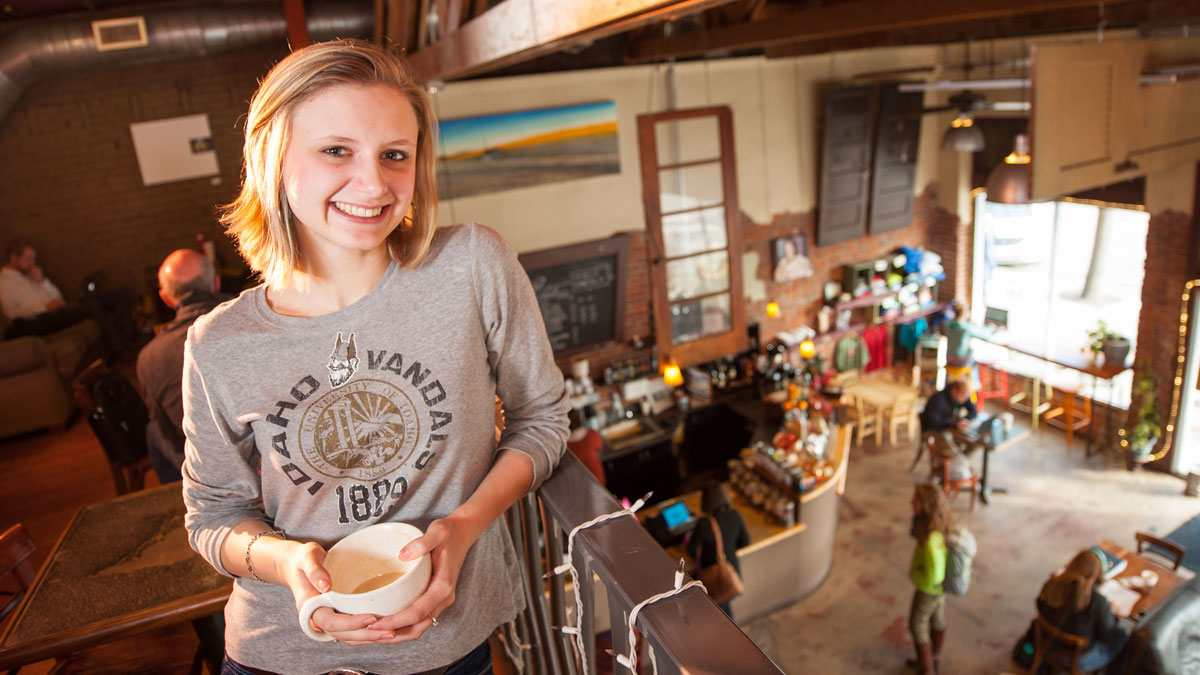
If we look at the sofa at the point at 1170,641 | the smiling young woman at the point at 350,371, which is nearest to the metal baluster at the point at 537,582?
the smiling young woman at the point at 350,371

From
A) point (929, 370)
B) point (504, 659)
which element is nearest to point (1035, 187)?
point (504, 659)

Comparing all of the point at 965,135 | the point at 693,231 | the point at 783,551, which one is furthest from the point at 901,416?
the point at 783,551

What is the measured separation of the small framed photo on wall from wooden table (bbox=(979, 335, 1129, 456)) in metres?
2.41

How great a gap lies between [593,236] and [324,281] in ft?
19.2

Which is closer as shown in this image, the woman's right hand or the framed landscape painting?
the woman's right hand

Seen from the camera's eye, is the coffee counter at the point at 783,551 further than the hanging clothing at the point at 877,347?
No

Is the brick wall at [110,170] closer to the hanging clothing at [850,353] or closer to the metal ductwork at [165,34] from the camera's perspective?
the metal ductwork at [165,34]

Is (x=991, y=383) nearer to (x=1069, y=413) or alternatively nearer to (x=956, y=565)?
(x=1069, y=413)

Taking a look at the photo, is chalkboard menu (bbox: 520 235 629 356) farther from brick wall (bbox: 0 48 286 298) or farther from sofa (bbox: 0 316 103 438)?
sofa (bbox: 0 316 103 438)

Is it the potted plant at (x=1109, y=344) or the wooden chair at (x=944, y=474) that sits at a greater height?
the potted plant at (x=1109, y=344)

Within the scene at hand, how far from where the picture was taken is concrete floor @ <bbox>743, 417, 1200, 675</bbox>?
17.8 feet

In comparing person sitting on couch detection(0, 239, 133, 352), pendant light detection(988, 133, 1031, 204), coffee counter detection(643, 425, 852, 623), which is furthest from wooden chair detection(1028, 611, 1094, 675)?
person sitting on couch detection(0, 239, 133, 352)

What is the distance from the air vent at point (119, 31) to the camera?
5117 mm

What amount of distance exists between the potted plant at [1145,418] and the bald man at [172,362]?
8.05 metres
